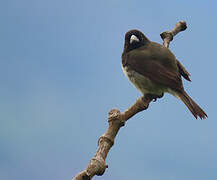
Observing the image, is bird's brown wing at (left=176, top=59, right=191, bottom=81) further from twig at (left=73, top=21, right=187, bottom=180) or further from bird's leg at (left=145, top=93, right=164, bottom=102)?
twig at (left=73, top=21, right=187, bottom=180)

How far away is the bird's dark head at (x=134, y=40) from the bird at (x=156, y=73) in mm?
187

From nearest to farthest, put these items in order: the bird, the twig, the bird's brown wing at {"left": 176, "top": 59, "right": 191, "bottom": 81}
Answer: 1. the twig
2. the bird
3. the bird's brown wing at {"left": 176, "top": 59, "right": 191, "bottom": 81}

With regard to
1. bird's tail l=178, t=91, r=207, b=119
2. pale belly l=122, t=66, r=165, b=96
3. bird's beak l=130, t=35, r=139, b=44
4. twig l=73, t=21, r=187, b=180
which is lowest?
twig l=73, t=21, r=187, b=180

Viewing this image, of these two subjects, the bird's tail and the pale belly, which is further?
the pale belly

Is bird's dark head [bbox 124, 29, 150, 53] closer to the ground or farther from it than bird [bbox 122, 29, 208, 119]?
farther from it

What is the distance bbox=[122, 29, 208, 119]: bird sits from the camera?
446 cm

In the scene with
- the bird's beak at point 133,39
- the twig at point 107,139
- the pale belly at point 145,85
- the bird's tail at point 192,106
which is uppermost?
the bird's beak at point 133,39

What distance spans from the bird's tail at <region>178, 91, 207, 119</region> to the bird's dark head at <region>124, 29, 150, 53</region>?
109 centimetres

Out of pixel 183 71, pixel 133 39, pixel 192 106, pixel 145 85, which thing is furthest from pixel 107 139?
pixel 133 39

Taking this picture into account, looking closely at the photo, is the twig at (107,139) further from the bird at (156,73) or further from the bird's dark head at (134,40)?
the bird's dark head at (134,40)

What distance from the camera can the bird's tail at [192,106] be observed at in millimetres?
4117

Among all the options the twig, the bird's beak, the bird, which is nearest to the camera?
the twig

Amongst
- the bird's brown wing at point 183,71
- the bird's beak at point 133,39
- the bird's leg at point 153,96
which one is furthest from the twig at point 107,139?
the bird's beak at point 133,39

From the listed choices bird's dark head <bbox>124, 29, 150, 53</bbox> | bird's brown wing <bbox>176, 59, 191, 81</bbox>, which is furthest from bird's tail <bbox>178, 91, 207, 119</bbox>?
bird's dark head <bbox>124, 29, 150, 53</bbox>
